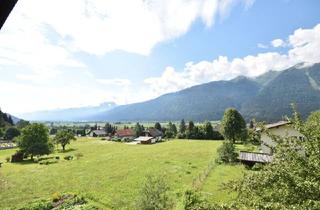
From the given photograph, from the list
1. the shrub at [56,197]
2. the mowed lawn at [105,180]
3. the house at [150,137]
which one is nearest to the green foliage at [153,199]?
the mowed lawn at [105,180]

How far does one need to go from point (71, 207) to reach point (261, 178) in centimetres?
2339

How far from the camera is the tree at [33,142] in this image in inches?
2800

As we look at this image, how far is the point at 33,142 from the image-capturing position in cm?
7175

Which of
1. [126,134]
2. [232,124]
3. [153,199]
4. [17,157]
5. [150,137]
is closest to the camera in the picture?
[153,199]

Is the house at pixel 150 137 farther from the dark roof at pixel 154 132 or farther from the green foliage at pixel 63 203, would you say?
the green foliage at pixel 63 203

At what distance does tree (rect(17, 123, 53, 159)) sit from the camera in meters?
71.1

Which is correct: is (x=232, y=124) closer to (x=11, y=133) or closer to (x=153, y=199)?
(x=153, y=199)

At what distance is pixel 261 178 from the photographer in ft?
33.7

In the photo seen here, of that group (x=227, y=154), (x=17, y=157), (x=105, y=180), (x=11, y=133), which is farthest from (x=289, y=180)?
(x=11, y=133)

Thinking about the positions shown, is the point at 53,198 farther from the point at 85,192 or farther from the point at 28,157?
the point at 28,157

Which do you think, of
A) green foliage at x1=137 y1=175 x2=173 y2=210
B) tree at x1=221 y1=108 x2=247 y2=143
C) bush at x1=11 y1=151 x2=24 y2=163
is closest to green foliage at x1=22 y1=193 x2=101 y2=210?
green foliage at x1=137 y1=175 x2=173 y2=210

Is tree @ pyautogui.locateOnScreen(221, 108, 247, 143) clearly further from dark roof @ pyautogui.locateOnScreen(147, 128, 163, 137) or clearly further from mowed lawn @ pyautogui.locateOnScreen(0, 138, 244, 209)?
dark roof @ pyautogui.locateOnScreen(147, 128, 163, 137)

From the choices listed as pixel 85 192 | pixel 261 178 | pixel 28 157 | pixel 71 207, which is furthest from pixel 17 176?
pixel 261 178

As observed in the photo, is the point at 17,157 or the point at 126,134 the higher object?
the point at 126,134
